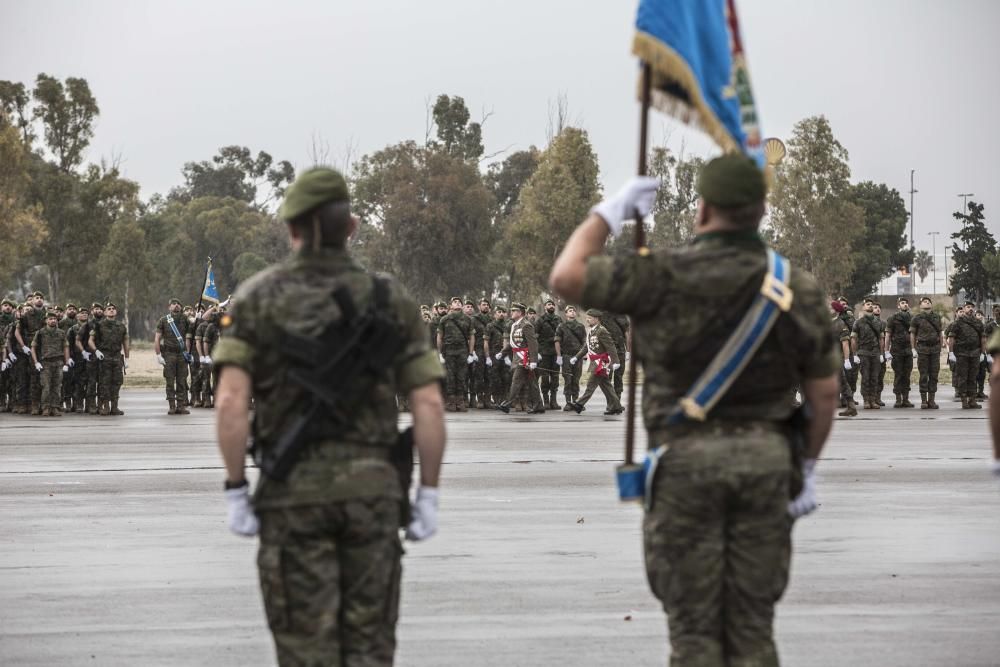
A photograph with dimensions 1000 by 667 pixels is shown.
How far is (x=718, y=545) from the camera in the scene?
490 cm

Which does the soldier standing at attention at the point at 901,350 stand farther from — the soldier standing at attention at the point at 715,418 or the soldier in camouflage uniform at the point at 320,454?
the soldier in camouflage uniform at the point at 320,454

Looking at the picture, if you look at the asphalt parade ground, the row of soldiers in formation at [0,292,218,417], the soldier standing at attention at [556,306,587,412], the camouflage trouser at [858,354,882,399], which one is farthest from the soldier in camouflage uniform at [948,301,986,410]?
the row of soldiers in formation at [0,292,218,417]

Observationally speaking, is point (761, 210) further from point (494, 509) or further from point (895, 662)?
point (494, 509)

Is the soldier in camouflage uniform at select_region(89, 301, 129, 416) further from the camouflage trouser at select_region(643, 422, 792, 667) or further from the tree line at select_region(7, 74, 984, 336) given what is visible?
the tree line at select_region(7, 74, 984, 336)

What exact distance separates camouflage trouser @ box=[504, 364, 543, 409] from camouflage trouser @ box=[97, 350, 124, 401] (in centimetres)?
664

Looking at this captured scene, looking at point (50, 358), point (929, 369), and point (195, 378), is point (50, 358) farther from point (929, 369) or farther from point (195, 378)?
point (929, 369)

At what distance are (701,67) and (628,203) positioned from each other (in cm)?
77

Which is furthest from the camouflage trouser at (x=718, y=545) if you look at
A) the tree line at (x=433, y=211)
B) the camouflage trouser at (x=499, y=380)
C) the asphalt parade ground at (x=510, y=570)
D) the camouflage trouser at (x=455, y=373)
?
the tree line at (x=433, y=211)

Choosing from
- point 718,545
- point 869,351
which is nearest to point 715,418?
point 718,545

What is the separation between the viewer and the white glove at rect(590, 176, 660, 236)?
5.12 meters

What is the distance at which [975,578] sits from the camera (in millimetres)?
9188

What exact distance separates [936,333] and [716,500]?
24641 millimetres

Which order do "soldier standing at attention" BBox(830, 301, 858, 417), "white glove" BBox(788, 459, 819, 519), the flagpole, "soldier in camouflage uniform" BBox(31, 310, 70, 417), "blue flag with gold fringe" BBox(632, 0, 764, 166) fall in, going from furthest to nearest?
1. "soldier in camouflage uniform" BBox(31, 310, 70, 417)
2. "soldier standing at attention" BBox(830, 301, 858, 417)
3. "blue flag with gold fringe" BBox(632, 0, 764, 166)
4. the flagpole
5. "white glove" BBox(788, 459, 819, 519)

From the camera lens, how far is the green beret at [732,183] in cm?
504
